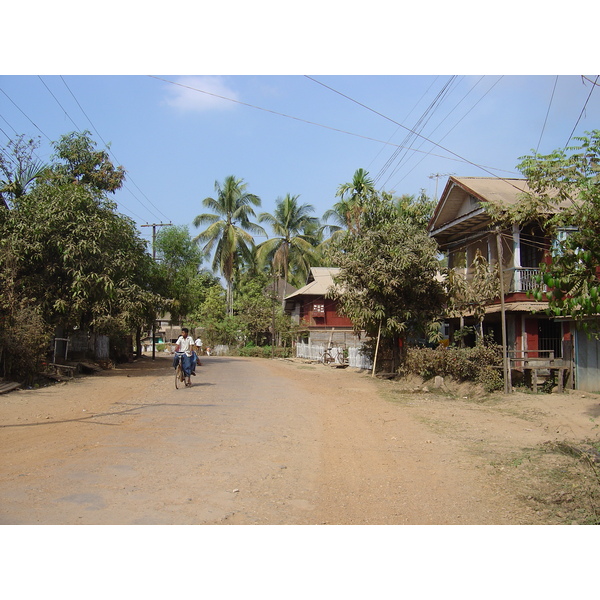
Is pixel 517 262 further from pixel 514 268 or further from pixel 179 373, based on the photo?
pixel 179 373

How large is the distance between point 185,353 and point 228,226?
33.3 meters

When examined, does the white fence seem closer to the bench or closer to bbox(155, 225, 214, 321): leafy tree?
bbox(155, 225, 214, 321): leafy tree

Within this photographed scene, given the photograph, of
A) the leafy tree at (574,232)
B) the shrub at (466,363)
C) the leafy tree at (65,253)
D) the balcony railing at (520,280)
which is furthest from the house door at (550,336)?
the leafy tree at (65,253)

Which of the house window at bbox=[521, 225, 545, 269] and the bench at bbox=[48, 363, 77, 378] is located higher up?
the house window at bbox=[521, 225, 545, 269]

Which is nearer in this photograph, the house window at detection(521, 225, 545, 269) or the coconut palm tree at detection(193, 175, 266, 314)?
the house window at detection(521, 225, 545, 269)

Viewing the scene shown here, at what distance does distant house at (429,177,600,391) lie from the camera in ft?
54.5

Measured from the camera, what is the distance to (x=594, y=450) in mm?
8484

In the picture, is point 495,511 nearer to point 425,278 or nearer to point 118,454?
point 118,454

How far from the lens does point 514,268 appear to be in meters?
18.0

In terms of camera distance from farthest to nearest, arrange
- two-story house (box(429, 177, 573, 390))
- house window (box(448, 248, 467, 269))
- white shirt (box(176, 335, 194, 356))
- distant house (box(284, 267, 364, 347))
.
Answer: distant house (box(284, 267, 364, 347))
house window (box(448, 248, 467, 269))
two-story house (box(429, 177, 573, 390))
white shirt (box(176, 335, 194, 356))

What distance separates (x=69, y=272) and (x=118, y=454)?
13.2 m

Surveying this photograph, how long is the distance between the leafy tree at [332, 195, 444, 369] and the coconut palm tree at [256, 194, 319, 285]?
29.0 m

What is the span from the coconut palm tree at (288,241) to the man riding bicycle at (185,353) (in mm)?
34030

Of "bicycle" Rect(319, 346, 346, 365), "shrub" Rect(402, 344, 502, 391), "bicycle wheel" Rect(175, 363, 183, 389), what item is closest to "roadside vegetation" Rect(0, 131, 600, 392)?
"shrub" Rect(402, 344, 502, 391)
